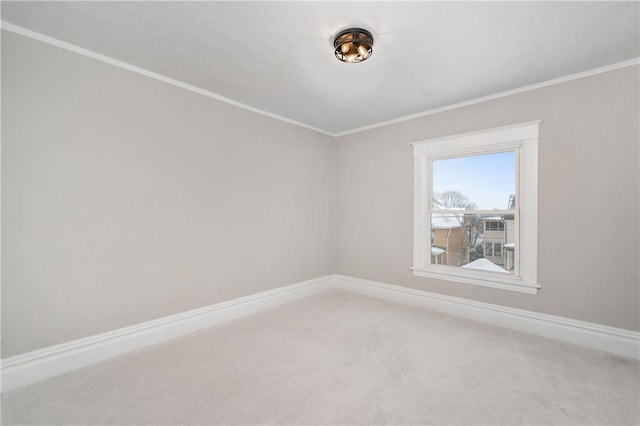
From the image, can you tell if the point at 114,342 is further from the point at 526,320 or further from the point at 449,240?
the point at 526,320

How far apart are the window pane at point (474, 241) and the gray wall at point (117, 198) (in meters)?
2.19

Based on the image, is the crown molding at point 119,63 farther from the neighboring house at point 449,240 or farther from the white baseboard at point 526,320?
the white baseboard at point 526,320

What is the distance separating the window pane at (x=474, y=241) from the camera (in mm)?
3127

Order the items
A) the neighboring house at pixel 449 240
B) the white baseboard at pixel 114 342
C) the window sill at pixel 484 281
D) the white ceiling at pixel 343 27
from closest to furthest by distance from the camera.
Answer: the white ceiling at pixel 343 27 → the white baseboard at pixel 114 342 → the window sill at pixel 484 281 → the neighboring house at pixel 449 240

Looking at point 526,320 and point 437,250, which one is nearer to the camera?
point 526,320

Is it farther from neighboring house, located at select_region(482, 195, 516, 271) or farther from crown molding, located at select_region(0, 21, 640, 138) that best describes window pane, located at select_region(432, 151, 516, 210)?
crown molding, located at select_region(0, 21, 640, 138)

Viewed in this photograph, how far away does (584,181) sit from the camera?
8.59 feet

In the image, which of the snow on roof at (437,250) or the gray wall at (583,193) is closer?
the gray wall at (583,193)

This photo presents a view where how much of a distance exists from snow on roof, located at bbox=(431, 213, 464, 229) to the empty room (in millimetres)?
25

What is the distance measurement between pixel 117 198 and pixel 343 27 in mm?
2300

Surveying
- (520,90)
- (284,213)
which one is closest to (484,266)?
(520,90)

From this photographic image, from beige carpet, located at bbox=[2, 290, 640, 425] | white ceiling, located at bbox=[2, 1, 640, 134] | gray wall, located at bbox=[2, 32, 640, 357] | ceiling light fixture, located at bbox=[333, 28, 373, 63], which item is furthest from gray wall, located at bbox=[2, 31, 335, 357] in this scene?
ceiling light fixture, located at bbox=[333, 28, 373, 63]

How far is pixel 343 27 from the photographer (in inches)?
77.8

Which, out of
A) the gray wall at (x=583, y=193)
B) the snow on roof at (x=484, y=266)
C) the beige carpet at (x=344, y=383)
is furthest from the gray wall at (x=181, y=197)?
the beige carpet at (x=344, y=383)
